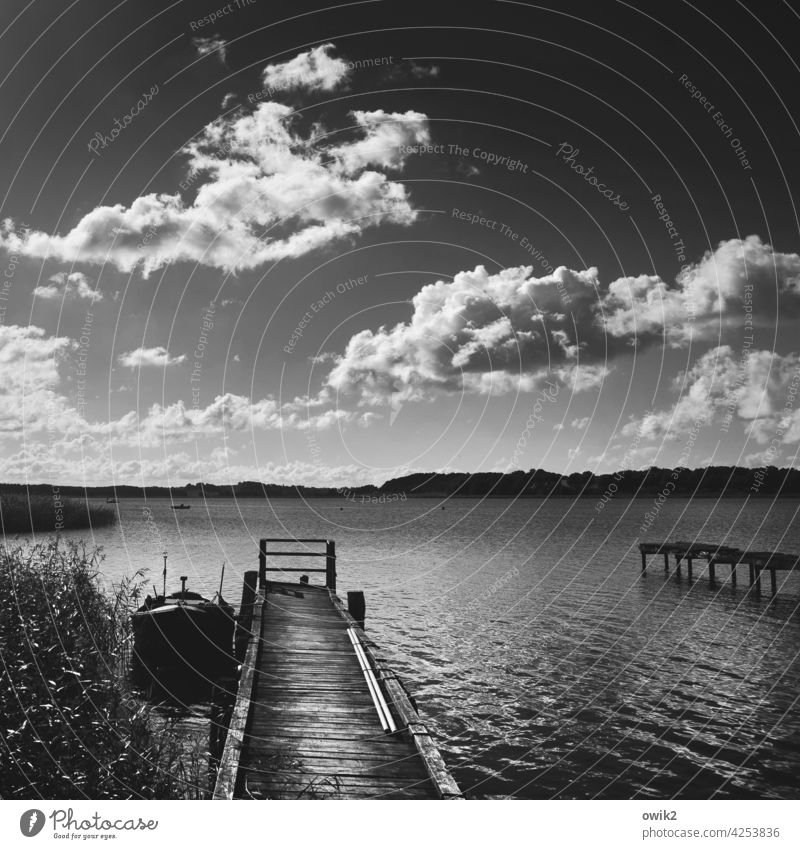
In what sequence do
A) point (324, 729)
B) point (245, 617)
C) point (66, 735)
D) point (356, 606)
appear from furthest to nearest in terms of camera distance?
point (356, 606) → point (245, 617) → point (324, 729) → point (66, 735)

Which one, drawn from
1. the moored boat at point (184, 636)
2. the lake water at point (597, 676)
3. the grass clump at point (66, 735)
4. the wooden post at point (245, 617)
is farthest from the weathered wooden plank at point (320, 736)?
the moored boat at point (184, 636)

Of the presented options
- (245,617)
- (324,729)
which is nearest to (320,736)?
(324,729)

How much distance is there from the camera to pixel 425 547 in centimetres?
7369

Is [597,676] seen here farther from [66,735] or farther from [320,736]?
[66,735]

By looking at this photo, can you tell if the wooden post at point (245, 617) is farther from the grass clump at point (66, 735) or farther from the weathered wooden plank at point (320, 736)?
the grass clump at point (66, 735)

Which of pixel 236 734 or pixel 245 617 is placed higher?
pixel 236 734

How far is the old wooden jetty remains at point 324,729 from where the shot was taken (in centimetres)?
739

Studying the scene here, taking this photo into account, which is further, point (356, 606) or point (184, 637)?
point (356, 606)

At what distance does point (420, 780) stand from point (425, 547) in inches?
2641
